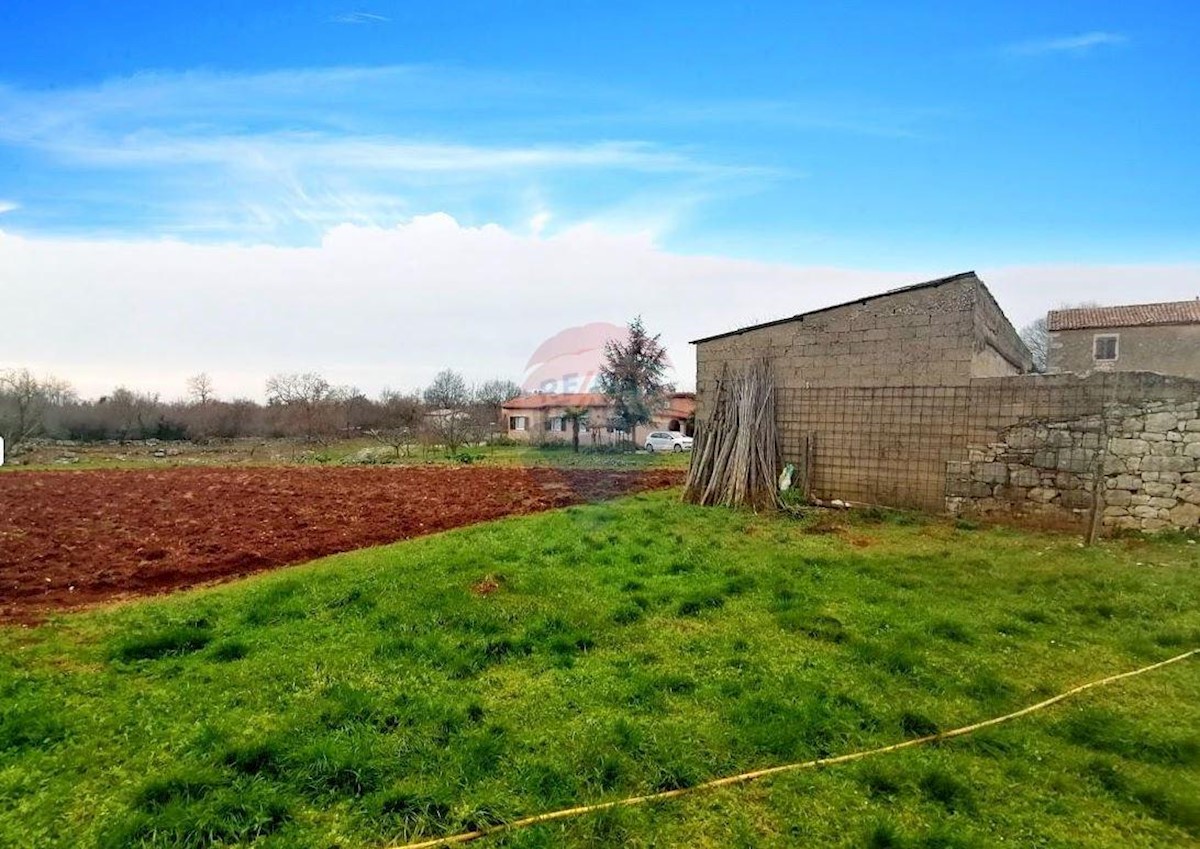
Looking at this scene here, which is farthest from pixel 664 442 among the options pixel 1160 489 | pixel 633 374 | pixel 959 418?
pixel 1160 489

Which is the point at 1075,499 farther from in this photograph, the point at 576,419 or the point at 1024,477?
the point at 576,419

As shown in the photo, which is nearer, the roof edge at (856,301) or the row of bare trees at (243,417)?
the roof edge at (856,301)

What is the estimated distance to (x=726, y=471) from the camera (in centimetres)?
1009

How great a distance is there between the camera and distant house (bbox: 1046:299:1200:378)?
2280cm

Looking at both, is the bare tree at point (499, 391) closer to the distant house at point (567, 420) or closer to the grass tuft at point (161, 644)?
the distant house at point (567, 420)

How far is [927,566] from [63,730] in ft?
22.1

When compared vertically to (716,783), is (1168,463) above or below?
above

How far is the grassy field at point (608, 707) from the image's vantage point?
2.53 metres

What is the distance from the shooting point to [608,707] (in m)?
3.41

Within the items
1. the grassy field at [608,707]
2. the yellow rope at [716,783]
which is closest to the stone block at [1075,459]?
the grassy field at [608,707]

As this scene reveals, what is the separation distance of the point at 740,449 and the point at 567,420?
2483cm

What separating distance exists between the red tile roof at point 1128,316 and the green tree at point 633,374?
16.9 metres

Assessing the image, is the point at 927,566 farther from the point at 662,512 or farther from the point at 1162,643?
the point at 662,512

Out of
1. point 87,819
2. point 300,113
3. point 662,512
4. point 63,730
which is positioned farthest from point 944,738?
point 300,113
